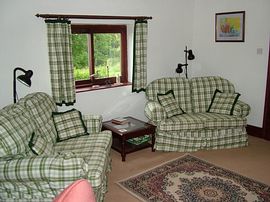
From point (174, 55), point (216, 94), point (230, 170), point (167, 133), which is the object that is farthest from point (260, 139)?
point (174, 55)

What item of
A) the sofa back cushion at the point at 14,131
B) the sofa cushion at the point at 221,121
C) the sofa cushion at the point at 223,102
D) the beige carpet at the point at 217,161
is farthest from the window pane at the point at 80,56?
the sofa cushion at the point at 223,102

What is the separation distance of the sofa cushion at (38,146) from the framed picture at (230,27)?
3.39 metres

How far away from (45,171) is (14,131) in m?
0.49

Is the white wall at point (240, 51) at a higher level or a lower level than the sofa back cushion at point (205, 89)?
higher

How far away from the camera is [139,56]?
4453 millimetres

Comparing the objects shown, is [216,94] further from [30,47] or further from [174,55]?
[30,47]

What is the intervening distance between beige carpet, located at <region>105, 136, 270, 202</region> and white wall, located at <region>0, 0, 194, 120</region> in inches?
33.5

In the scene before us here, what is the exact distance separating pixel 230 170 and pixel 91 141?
173cm

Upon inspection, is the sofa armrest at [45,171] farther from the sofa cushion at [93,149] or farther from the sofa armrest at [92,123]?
the sofa armrest at [92,123]

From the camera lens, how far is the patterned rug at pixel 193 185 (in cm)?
296

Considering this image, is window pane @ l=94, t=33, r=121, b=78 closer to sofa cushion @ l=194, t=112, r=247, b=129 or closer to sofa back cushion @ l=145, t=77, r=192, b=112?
sofa back cushion @ l=145, t=77, r=192, b=112

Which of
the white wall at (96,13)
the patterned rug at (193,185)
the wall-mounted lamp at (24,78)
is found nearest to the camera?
the patterned rug at (193,185)

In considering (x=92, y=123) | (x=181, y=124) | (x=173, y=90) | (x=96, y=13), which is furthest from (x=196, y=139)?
(x=96, y=13)

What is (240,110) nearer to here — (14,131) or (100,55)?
(100,55)
